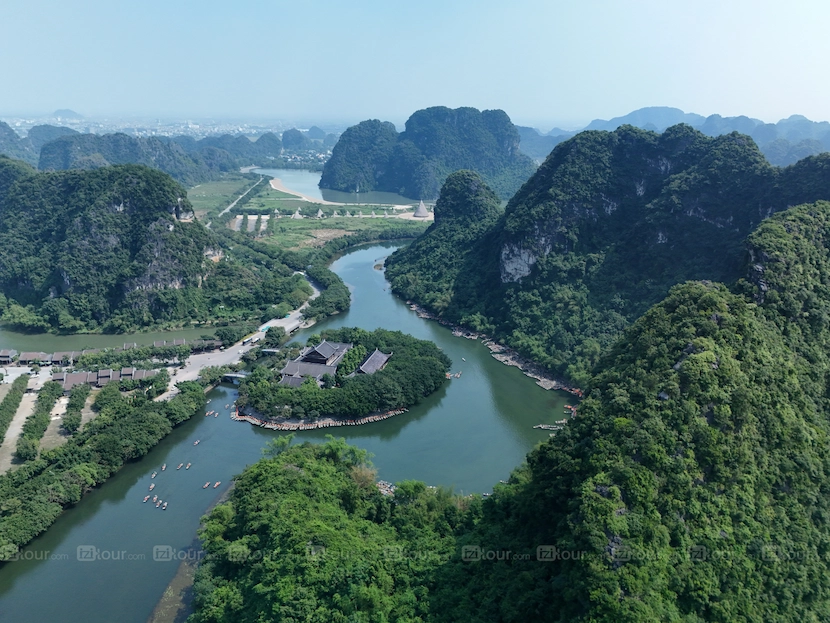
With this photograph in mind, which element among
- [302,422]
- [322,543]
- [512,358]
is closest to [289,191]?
[512,358]

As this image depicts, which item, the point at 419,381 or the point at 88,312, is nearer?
the point at 419,381

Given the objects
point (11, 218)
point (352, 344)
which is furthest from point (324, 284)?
point (11, 218)

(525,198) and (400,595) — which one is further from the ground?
(525,198)

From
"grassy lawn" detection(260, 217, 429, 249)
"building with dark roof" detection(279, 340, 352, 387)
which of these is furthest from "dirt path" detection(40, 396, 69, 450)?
"grassy lawn" detection(260, 217, 429, 249)

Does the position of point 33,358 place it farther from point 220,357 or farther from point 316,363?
point 316,363

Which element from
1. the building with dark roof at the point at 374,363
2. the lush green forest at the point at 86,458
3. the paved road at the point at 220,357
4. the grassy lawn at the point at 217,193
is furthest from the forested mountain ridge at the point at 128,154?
the building with dark roof at the point at 374,363

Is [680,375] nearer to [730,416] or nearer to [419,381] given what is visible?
[730,416]

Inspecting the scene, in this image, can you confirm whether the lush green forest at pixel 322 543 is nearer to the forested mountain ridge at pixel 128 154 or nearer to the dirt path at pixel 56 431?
the dirt path at pixel 56 431
